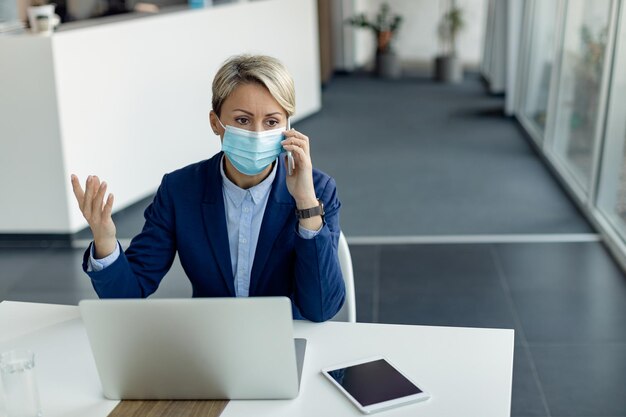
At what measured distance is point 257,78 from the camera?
2014 mm

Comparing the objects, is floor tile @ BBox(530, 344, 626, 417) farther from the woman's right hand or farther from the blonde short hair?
the woman's right hand

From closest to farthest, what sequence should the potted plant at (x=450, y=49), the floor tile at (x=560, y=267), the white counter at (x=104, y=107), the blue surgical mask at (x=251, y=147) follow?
the blue surgical mask at (x=251, y=147) < the floor tile at (x=560, y=267) < the white counter at (x=104, y=107) < the potted plant at (x=450, y=49)

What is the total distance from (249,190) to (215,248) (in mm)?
172

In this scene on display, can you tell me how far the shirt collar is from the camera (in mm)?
2113

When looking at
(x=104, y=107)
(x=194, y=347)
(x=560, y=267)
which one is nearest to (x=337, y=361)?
(x=194, y=347)

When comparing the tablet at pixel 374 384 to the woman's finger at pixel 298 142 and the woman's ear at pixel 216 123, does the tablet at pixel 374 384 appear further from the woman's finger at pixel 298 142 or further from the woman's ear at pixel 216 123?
the woman's ear at pixel 216 123

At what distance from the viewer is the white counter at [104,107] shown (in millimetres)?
4688

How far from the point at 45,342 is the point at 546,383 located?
6.61 feet

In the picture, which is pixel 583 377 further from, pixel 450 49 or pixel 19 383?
pixel 450 49

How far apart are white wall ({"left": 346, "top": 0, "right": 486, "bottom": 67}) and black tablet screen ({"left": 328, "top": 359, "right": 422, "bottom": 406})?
963 centimetres

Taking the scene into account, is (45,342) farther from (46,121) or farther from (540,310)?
(46,121)

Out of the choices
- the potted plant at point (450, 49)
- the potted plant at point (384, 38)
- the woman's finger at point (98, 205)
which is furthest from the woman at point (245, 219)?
the potted plant at point (384, 38)

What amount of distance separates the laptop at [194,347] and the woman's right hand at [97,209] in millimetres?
374

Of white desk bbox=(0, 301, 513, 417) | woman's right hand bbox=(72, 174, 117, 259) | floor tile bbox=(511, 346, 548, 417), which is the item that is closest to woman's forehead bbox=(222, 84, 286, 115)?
woman's right hand bbox=(72, 174, 117, 259)
